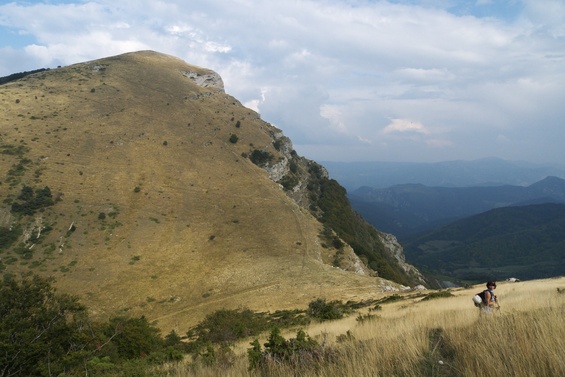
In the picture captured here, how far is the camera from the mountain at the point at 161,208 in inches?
1599

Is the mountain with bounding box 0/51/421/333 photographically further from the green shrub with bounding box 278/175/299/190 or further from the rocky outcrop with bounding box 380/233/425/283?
the rocky outcrop with bounding box 380/233/425/283

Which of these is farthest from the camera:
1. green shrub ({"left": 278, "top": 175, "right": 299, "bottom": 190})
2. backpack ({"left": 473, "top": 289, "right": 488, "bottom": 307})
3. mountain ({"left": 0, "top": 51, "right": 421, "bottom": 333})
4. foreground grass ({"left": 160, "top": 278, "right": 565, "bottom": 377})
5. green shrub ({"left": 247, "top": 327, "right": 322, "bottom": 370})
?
green shrub ({"left": 278, "top": 175, "right": 299, "bottom": 190})

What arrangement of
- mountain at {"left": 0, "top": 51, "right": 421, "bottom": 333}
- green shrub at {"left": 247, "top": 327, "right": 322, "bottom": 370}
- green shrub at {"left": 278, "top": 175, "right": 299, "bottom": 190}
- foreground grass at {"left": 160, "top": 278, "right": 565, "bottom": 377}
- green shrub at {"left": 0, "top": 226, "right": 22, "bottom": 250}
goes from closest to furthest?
foreground grass at {"left": 160, "top": 278, "right": 565, "bottom": 377}
green shrub at {"left": 247, "top": 327, "right": 322, "bottom": 370}
mountain at {"left": 0, "top": 51, "right": 421, "bottom": 333}
green shrub at {"left": 0, "top": 226, "right": 22, "bottom": 250}
green shrub at {"left": 278, "top": 175, "right": 299, "bottom": 190}

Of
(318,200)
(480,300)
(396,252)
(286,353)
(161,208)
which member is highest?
(161,208)

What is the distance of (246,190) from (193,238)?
17.6 metres

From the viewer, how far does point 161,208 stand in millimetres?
59688

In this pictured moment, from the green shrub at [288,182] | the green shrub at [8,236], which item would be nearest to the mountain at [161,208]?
the green shrub at [8,236]

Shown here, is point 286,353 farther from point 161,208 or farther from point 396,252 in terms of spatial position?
point 396,252

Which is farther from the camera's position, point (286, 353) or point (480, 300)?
point (480, 300)

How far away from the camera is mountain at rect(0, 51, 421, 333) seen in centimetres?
4062

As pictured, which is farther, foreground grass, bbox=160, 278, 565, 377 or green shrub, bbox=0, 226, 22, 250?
green shrub, bbox=0, 226, 22, 250

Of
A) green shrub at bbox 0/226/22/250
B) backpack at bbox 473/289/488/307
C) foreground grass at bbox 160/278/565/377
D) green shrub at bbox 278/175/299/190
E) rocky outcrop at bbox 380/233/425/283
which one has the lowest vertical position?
rocky outcrop at bbox 380/233/425/283

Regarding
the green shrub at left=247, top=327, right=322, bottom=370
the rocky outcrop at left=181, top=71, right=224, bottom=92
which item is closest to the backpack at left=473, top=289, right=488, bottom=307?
the green shrub at left=247, top=327, right=322, bottom=370

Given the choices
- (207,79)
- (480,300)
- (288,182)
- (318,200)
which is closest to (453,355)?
(480,300)
